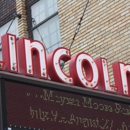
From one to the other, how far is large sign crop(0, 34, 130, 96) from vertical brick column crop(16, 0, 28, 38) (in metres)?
6.17

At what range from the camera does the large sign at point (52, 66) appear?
1111cm

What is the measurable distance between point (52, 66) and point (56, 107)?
1346mm

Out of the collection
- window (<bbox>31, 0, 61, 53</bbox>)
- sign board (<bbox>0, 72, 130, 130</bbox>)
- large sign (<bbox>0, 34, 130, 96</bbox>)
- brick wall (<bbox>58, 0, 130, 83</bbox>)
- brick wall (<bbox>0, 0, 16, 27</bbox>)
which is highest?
brick wall (<bbox>0, 0, 16, 27</bbox>)

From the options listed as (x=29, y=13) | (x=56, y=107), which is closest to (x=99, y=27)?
(x=29, y=13)

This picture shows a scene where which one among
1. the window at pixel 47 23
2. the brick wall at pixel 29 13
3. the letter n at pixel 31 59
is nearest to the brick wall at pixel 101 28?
the window at pixel 47 23

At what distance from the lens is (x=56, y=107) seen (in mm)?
10477

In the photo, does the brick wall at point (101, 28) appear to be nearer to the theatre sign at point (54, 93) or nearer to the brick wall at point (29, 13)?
the brick wall at point (29, 13)

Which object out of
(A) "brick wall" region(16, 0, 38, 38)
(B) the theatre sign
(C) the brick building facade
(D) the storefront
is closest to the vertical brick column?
(A) "brick wall" region(16, 0, 38, 38)

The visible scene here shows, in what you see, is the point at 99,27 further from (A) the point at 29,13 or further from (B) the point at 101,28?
(A) the point at 29,13

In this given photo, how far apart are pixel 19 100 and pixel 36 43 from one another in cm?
202

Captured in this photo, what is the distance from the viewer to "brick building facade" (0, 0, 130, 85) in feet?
49.4

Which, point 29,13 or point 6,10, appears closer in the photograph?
point 29,13

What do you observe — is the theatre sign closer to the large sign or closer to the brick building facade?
the large sign

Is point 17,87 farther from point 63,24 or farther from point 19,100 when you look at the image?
point 63,24
